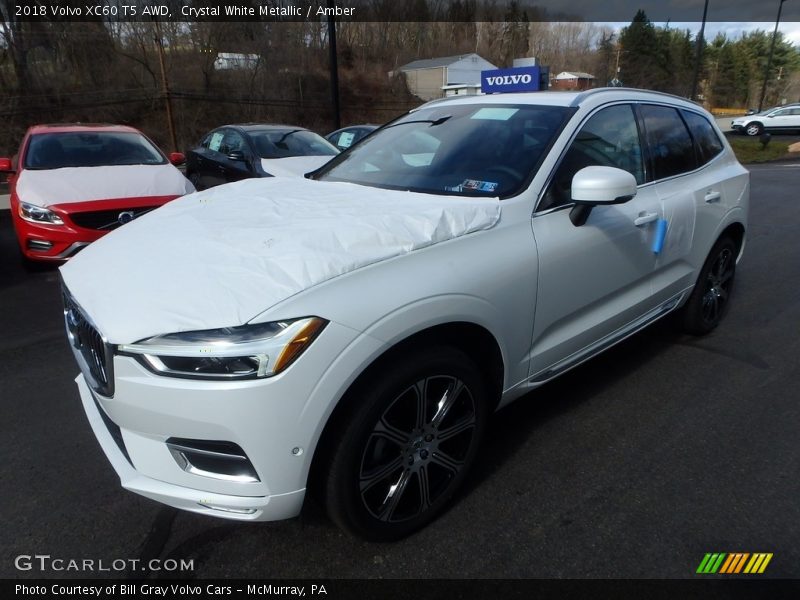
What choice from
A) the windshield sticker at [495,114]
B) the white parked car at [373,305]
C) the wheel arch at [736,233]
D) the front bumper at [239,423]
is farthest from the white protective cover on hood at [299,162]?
the front bumper at [239,423]

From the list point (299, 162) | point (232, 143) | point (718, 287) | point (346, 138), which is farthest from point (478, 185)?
point (346, 138)

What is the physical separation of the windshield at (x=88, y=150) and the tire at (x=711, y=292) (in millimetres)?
6005

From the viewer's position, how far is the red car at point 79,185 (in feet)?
17.4

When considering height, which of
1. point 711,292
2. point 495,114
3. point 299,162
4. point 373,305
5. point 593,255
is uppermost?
point 495,114

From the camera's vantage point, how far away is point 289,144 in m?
8.57

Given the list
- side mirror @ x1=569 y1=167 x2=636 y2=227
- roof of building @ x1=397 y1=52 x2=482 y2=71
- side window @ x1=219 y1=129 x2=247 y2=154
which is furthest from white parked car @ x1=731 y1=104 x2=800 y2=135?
side mirror @ x1=569 y1=167 x2=636 y2=227

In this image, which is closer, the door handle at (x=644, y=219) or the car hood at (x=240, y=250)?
the car hood at (x=240, y=250)

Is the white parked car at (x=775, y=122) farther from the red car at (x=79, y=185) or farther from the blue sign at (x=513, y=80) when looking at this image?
the red car at (x=79, y=185)

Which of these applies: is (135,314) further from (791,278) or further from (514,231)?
(791,278)

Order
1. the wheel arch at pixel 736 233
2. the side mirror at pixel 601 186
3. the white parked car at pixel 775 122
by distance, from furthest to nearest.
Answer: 1. the white parked car at pixel 775 122
2. the wheel arch at pixel 736 233
3. the side mirror at pixel 601 186

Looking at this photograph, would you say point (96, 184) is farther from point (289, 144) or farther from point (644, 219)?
point (644, 219)

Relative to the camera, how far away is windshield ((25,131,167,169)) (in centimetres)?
644

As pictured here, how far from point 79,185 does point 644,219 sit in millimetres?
5370

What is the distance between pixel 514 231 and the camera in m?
2.43
